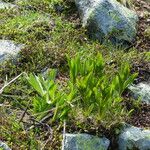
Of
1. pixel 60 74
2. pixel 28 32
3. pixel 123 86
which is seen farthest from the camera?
pixel 28 32

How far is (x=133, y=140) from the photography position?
4.27 m

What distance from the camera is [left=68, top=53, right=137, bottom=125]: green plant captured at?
423 cm

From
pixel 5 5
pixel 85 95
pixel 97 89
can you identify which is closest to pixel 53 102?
pixel 85 95

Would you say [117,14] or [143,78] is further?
[117,14]

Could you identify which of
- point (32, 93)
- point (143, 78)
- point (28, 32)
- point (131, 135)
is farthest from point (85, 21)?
point (131, 135)

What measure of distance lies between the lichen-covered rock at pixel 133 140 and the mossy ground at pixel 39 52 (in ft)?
1.06

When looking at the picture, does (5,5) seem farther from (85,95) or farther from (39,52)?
(85,95)

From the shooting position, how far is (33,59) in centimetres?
536

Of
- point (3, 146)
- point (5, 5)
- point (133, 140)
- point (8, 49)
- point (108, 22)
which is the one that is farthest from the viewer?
point (5, 5)

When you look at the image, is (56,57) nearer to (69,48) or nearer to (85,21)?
(69,48)

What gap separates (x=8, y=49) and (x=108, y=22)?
1430 millimetres

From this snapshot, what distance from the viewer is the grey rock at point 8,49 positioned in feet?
17.4

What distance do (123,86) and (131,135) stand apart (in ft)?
1.68

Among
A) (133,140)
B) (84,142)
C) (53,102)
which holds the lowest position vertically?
(133,140)
